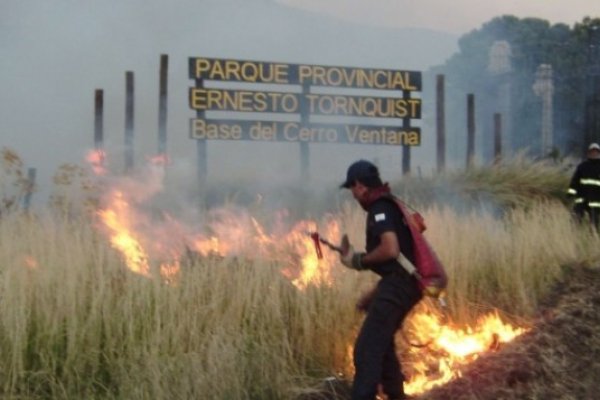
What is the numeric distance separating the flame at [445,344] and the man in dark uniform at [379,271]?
2.21 feet

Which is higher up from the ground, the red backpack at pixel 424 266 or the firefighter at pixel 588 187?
the firefighter at pixel 588 187

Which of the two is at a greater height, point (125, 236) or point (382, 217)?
point (382, 217)

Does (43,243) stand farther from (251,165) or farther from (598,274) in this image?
(251,165)

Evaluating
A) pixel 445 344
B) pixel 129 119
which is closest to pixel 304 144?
pixel 129 119

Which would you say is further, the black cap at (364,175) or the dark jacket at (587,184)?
the dark jacket at (587,184)

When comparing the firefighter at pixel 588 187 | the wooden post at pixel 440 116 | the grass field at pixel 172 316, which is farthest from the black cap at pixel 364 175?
the wooden post at pixel 440 116

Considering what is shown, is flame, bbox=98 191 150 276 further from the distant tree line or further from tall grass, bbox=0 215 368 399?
the distant tree line

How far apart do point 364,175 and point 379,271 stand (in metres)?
0.67

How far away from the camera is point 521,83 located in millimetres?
36094

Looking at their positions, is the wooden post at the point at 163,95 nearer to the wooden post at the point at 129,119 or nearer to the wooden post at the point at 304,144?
the wooden post at the point at 129,119

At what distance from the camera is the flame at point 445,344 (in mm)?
6961

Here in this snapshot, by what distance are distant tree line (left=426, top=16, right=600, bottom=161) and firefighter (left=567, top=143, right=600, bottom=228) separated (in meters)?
14.8

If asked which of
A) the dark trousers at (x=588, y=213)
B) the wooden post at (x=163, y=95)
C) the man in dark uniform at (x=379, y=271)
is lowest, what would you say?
the man in dark uniform at (x=379, y=271)

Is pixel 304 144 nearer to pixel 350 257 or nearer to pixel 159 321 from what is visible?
pixel 159 321
